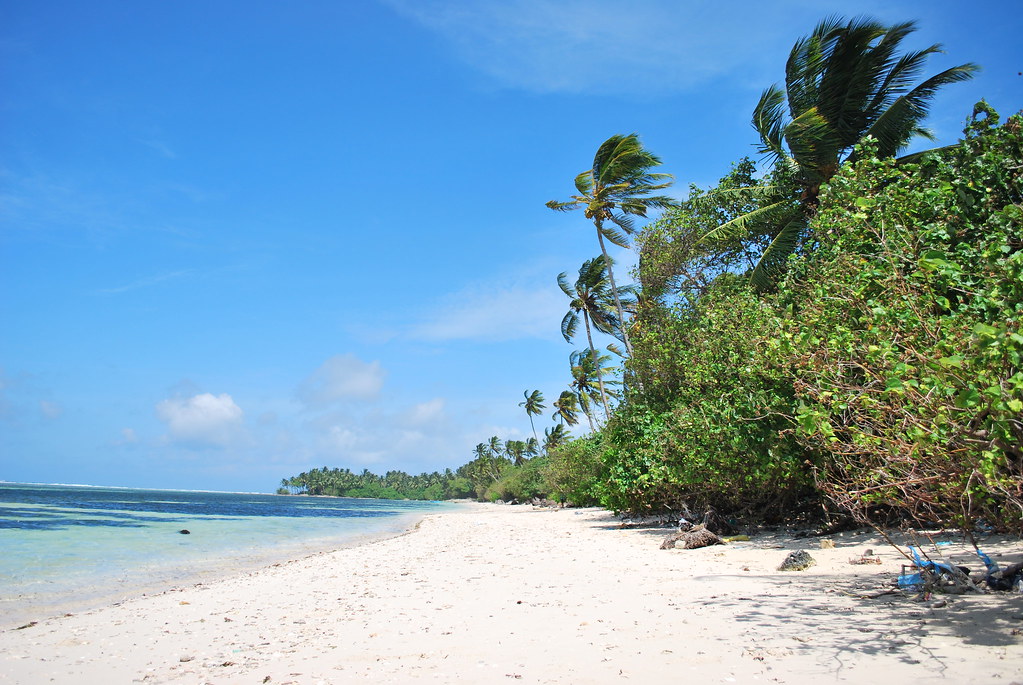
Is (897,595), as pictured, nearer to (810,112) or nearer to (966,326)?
(966,326)

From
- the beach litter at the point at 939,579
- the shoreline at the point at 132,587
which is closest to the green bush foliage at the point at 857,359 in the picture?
the beach litter at the point at 939,579

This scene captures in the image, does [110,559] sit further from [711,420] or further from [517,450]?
[517,450]

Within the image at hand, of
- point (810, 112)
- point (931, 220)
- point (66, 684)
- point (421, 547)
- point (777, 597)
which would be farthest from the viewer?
point (421, 547)

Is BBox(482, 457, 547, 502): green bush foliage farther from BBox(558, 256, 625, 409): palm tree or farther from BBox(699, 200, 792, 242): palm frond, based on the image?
BBox(699, 200, 792, 242): palm frond

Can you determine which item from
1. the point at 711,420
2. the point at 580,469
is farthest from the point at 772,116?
the point at 580,469

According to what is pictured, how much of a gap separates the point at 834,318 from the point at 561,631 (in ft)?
14.0

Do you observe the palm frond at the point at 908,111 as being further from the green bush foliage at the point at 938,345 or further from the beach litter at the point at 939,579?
the beach litter at the point at 939,579

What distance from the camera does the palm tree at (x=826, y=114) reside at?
1385 cm

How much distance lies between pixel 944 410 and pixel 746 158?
50.8ft

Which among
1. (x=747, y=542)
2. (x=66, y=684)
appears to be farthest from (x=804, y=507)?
(x=66, y=684)

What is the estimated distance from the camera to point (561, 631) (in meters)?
5.32

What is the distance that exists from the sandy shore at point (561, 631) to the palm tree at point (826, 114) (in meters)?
8.92

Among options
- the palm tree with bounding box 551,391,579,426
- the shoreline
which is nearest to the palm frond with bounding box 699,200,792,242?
the shoreline

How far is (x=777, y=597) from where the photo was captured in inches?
243
